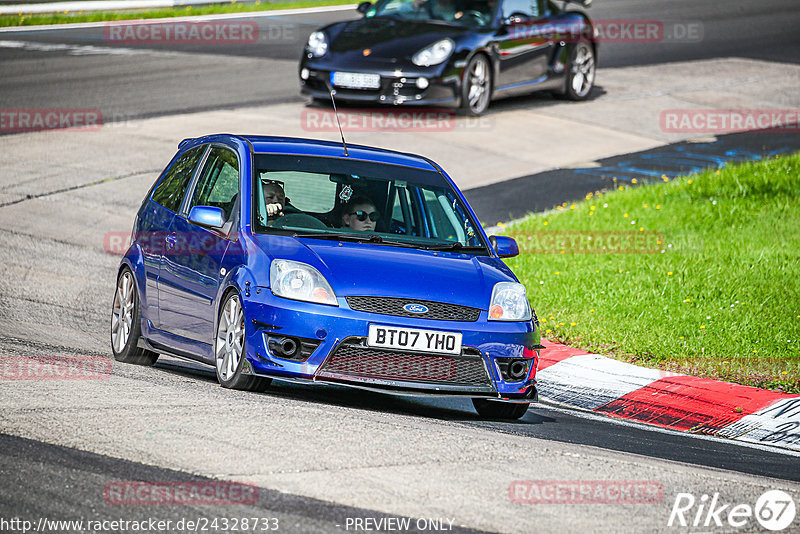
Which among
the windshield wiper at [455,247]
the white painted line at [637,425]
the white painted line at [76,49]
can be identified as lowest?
the white painted line at [637,425]

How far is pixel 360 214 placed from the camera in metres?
8.16

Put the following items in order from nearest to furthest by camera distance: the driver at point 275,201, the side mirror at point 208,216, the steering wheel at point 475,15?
the side mirror at point 208,216
the driver at point 275,201
the steering wheel at point 475,15

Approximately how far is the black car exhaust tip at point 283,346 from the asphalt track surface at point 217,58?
11285 millimetres

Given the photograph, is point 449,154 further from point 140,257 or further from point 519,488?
point 519,488

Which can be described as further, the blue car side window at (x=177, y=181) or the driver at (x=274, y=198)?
the blue car side window at (x=177, y=181)

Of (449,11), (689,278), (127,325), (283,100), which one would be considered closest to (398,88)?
(449,11)

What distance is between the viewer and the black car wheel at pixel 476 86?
18.1 metres

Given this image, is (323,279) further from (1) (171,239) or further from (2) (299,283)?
(1) (171,239)

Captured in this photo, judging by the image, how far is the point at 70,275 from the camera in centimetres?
1139

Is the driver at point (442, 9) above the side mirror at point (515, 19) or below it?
above
